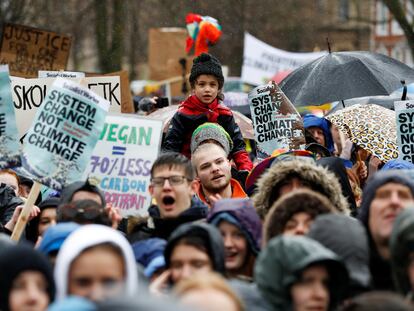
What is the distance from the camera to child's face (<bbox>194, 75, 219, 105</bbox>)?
1016 centimetres

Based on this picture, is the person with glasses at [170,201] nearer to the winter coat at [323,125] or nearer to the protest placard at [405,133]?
the protest placard at [405,133]

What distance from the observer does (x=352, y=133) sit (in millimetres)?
10195

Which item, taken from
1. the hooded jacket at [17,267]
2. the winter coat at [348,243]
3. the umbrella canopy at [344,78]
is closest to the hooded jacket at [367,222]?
the winter coat at [348,243]

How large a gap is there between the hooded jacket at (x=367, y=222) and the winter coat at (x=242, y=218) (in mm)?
596

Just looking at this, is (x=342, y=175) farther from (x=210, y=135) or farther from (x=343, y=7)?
(x=343, y=7)

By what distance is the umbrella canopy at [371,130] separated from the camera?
10164 millimetres

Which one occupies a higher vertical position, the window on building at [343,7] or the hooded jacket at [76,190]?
the window on building at [343,7]

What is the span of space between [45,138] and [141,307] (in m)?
3.80

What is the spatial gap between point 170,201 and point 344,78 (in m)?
4.00

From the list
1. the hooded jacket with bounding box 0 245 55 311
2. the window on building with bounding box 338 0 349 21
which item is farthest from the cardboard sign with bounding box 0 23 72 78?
the window on building with bounding box 338 0 349 21

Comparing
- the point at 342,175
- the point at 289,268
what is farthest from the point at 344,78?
the point at 289,268

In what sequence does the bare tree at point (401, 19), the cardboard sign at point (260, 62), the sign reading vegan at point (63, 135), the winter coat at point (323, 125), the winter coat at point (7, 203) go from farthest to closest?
the cardboard sign at point (260, 62) → the bare tree at point (401, 19) → the winter coat at point (323, 125) → the winter coat at point (7, 203) → the sign reading vegan at point (63, 135)

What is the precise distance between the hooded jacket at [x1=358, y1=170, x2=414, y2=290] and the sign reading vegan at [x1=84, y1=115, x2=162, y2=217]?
1.93 m

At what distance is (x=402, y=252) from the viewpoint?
237 inches
